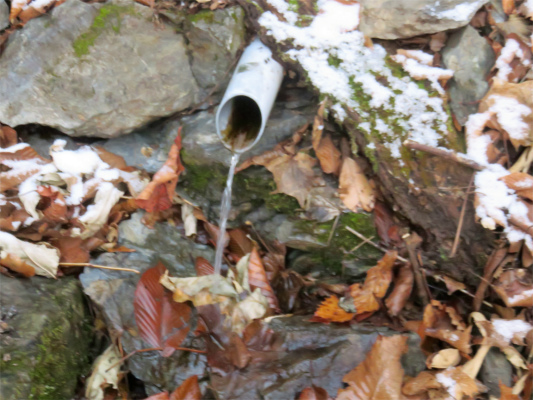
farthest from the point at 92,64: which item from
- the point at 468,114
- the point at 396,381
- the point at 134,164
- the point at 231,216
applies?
the point at 396,381

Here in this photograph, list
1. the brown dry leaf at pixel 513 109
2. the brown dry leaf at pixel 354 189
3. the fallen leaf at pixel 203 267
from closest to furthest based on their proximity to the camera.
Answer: the brown dry leaf at pixel 513 109, the brown dry leaf at pixel 354 189, the fallen leaf at pixel 203 267

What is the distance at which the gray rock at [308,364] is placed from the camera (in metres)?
1.91

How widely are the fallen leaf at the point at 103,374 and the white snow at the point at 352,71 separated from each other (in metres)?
1.80

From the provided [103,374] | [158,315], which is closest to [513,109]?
[158,315]

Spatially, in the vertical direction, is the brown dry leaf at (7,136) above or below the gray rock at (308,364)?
above

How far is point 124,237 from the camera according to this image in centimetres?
249

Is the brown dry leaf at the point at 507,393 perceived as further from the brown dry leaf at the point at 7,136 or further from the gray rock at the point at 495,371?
the brown dry leaf at the point at 7,136

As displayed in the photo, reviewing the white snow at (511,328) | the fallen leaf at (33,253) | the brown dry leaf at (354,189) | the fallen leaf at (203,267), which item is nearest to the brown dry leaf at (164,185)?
the fallen leaf at (203,267)

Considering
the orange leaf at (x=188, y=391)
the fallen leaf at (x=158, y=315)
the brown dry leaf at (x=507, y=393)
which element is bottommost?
the orange leaf at (x=188, y=391)

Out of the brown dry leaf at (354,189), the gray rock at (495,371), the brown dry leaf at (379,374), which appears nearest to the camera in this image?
the brown dry leaf at (379,374)

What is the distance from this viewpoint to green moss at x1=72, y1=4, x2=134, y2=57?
254 centimetres

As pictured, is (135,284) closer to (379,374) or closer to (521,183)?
(379,374)

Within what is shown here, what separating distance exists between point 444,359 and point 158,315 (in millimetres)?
1427

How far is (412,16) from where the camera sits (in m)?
2.28
